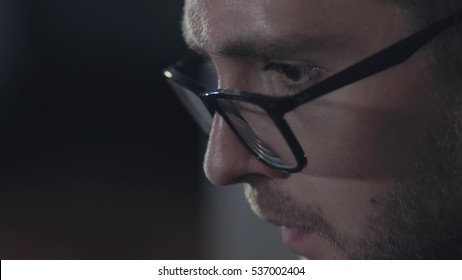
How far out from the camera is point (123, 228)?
177cm

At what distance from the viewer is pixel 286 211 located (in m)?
0.79

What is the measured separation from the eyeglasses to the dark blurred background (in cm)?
82

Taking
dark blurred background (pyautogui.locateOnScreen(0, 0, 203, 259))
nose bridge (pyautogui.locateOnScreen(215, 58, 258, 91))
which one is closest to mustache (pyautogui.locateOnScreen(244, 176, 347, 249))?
nose bridge (pyautogui.locateOnScreen(215, 58, 258, 91))

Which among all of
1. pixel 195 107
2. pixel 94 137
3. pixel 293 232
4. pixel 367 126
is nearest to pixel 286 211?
pixel 293 232

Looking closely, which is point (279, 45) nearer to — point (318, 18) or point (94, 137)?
point (318, 18)

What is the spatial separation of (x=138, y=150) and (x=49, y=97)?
27cm

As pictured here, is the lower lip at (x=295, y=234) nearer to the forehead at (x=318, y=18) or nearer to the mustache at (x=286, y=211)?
the mustache at (x=286, y=211)

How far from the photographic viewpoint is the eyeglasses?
67 centimetres

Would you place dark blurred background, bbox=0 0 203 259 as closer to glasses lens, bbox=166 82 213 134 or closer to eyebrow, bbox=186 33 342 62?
glasses lens, bbox=166 82 213 134

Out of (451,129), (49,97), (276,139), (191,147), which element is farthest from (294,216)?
(49,97)

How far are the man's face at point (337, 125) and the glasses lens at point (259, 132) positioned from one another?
22 millimetres
